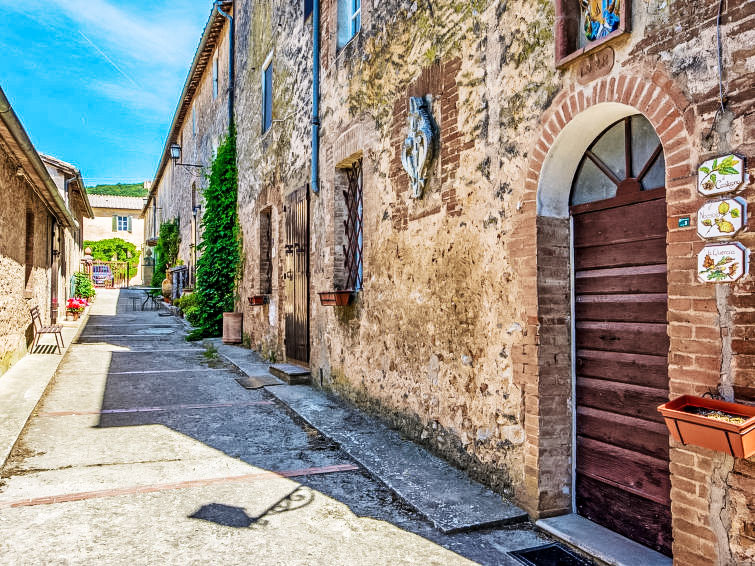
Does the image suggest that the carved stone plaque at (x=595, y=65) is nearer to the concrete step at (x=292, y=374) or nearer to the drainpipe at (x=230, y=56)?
the concrete step at (x=292, y=374)

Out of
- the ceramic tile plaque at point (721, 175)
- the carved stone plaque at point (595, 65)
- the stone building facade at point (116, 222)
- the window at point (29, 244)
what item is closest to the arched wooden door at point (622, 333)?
the carved stone plaque at point (595, 65)

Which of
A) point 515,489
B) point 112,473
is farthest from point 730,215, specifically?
point 112,473

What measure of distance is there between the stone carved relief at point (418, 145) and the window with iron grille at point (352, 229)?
180 cm

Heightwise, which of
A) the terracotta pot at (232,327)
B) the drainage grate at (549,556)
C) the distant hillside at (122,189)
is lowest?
the drainage grate at (549,556)

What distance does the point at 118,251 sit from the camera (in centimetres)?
4641

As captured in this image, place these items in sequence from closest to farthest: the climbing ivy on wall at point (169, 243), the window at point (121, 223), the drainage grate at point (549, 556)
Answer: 1. the drainage grate at point (549, 556)
2. the climbing ivy on wall at point (169, 243)
3. the window at point (121, 223)

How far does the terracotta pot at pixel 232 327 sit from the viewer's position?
11859mm

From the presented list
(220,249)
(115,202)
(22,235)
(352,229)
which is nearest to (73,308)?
(220,249)

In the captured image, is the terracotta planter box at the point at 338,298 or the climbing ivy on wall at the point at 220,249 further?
the climbing ivy on wall at the point at 220,249

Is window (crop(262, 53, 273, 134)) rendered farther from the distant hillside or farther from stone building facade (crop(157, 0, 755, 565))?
the distant hillside

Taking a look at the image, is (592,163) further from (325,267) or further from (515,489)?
(325,267)

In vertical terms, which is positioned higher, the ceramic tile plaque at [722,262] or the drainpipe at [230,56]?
the drainpipe at [230,56]

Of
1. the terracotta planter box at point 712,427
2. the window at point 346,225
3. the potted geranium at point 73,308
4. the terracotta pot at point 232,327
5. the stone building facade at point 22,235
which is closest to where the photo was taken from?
the terracotta planter box at point 712,427

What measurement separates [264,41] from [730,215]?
9669 millimetres
